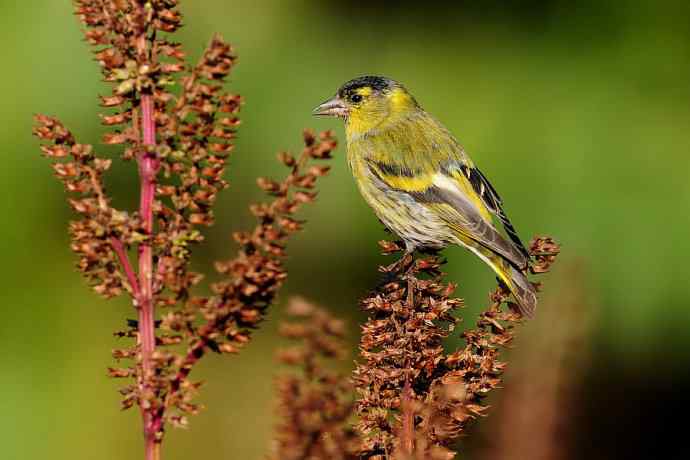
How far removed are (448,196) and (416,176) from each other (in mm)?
136

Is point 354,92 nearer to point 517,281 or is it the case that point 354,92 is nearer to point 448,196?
point 448,196

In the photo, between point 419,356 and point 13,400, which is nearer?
point 419,356

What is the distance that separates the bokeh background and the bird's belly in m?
0.09

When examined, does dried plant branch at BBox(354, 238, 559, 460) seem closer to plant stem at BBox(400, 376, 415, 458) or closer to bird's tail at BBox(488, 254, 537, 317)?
plant stem at BBox(400, 376, 415, 458)

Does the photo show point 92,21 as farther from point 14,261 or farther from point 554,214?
point 554,214

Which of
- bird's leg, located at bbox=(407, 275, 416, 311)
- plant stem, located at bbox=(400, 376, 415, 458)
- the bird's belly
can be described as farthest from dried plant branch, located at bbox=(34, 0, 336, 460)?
the bird's belly

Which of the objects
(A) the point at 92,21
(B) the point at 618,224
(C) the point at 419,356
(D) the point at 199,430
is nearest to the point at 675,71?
(B) the point at 618,224

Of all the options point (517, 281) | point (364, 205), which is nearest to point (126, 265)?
point (517, 281)

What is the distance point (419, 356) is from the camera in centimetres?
131

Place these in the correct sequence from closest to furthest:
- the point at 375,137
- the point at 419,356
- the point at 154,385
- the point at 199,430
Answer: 1. the point at 154,385
2. the point at 419,356
3. the point at 199,430
4. the point at 375,137

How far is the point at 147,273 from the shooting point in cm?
104

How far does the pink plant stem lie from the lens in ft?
3.26

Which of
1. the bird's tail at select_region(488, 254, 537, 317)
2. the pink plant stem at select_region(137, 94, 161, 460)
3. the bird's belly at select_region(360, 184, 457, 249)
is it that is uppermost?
the bird's belly at select_region(360, 184, 457, 249)

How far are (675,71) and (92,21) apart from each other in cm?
213
